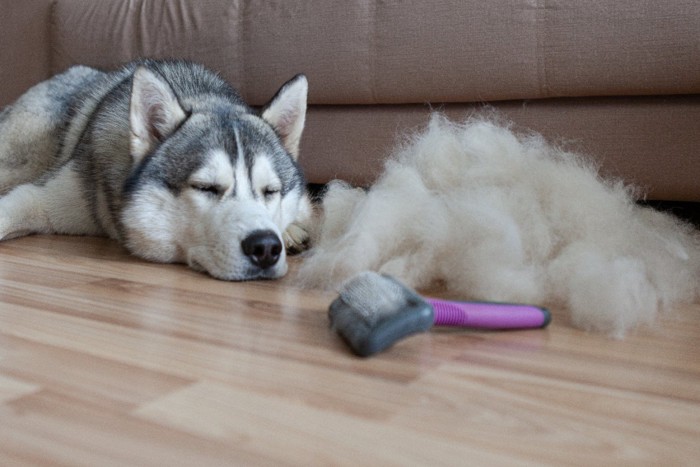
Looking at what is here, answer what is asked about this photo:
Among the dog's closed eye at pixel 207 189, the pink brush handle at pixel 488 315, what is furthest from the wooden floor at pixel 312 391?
the dog's closed eye at pixel 207 189

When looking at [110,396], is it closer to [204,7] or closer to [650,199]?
[650,199]

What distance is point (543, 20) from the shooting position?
2102mm

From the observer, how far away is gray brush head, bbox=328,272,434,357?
1043 mm

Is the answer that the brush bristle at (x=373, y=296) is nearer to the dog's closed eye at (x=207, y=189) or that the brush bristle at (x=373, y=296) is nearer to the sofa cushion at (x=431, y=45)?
the dog's closed eye at (x=207, y=189)

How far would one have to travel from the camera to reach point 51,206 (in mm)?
2225

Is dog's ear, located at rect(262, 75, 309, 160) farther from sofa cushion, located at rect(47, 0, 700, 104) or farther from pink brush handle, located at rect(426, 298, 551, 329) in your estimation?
pink brush handle, located at rect(426, 298, 551, 329)

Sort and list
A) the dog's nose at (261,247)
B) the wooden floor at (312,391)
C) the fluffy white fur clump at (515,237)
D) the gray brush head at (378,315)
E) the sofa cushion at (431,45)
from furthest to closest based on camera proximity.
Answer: the sofa cushion at (431,45) < the dog's nose at (261,247) < the fluffy white fur clump at (515,237) < the gray brush head at (378,315) < the wooden floor at (312,391)

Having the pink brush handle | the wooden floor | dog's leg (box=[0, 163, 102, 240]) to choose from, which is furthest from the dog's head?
the pink brush handle

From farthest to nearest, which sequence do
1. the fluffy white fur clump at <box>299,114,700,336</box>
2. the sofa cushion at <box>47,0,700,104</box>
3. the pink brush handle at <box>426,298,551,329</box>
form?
the sofa cushion at <box>47,0,700,104</box>, the fluffy white fur clump at <box>299,114,700,336</box>, the pink brush handle at <box>426,298,551,329</box>

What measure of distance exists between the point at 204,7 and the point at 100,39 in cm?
64

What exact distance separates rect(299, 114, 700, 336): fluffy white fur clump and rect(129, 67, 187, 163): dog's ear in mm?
531

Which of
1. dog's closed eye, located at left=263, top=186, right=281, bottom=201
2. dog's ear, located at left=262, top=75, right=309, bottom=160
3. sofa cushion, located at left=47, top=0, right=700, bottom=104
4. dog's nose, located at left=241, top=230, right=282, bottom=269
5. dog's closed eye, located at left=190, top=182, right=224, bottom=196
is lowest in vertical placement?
dog's nose, located at left=241, top=230, right=282, bottom=269

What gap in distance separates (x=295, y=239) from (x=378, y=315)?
3.33 ft

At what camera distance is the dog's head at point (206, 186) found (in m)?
1.67
